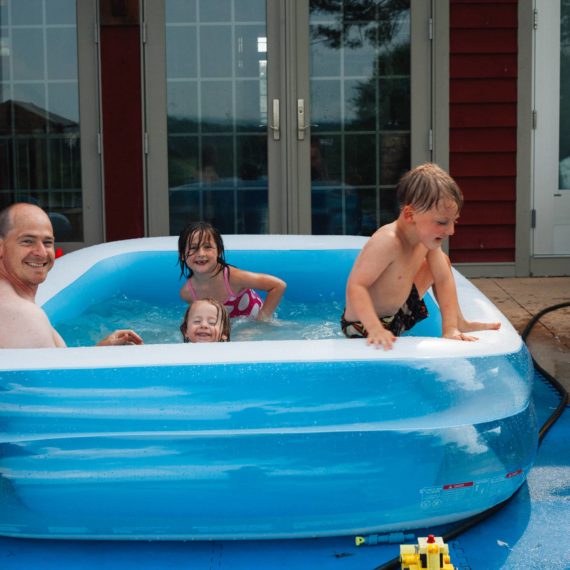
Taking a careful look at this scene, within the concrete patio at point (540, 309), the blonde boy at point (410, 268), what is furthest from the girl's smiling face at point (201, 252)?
the concrete patio at point (540, 309)

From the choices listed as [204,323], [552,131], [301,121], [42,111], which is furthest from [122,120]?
[204,323]

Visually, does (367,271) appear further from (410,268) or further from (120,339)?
(120,339)

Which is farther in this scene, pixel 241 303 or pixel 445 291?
pixel 241 303

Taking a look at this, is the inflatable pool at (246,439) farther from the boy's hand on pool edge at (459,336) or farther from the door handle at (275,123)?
the door handle at (275,123)

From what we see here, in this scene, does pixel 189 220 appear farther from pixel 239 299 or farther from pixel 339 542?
pixel 339 542

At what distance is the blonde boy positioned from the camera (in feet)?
9.30

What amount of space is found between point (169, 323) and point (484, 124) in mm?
2726

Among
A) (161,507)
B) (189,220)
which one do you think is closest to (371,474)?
(161,507)

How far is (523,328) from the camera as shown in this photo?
454cm

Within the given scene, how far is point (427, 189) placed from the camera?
9.30 ft

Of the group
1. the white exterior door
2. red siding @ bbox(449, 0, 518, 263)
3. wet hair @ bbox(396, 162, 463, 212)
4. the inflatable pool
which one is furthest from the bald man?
the white exterior door

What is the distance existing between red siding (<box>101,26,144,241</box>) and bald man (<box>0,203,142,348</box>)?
367cm

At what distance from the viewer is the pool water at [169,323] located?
3963 millimetres

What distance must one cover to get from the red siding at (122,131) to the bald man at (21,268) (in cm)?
367
